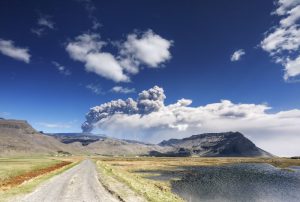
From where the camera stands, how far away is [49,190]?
37.8 meters

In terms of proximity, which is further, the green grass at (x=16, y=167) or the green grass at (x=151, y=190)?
the green grass at (x=16, y=167)

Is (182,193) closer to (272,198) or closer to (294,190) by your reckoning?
(272,198)

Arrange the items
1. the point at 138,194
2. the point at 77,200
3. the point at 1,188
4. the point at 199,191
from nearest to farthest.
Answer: the point at 77,200, the point at 138,194, the point at 1,188, the point at 199,191

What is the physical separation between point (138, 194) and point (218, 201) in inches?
510

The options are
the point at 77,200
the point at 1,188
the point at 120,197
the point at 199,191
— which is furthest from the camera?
the point at 199,191

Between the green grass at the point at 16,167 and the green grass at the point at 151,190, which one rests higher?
the green grass at the point at 16,167

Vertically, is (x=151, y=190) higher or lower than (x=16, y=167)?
lower

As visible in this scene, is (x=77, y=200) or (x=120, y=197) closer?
(x=77, y=200)

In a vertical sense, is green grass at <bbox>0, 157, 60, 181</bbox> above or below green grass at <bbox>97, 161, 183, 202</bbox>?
above

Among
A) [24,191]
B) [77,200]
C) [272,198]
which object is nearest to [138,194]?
[77,200]

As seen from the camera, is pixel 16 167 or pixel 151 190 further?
pixel 16 167

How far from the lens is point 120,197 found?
33500mm

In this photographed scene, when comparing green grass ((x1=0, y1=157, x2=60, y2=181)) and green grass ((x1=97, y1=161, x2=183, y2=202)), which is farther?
green grass ((x1=0, y1=157, x2=60, y2=181))

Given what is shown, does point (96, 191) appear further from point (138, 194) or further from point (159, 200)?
point (159, 200)
